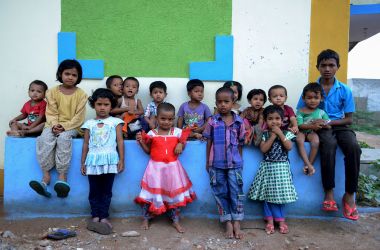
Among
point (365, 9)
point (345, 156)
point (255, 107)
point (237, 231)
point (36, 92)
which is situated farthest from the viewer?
point (365, 9)

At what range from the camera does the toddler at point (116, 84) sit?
3.89 m

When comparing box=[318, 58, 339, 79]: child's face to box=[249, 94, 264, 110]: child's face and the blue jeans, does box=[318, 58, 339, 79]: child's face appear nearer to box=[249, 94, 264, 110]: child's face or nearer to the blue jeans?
box=[249, 94, 264, 110]: child's face

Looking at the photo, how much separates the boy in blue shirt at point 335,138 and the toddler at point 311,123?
0.05 m

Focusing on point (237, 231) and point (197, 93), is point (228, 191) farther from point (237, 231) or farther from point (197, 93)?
point (197, 93)

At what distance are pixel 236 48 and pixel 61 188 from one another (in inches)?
103

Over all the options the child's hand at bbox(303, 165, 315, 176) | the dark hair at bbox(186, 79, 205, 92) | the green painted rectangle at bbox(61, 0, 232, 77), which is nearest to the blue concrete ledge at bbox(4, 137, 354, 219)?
the child's hand at bbox(303, 165, 315, 176)

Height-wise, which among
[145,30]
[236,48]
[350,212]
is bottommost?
[350,212]

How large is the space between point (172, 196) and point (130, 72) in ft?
5.72

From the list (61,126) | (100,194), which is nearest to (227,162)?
(100,194)

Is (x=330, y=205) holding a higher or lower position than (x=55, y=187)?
lower

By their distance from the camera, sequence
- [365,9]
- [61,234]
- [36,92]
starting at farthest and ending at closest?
[365,9] → [36,92] → [61,234]

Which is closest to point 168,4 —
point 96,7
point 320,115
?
point 96,7

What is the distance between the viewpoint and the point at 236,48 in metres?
4.17

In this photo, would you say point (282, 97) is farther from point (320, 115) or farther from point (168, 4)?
point (168, 4)
